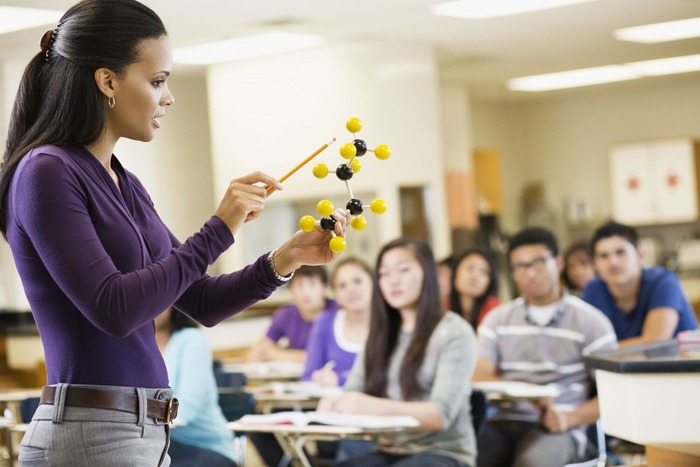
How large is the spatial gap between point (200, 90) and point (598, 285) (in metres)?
5.33

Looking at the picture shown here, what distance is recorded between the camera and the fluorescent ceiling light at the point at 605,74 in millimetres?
11068

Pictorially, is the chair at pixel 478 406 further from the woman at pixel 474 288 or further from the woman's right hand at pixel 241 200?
the woman's right hand at pixel 241 200

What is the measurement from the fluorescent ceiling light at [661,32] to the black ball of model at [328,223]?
7525 mm

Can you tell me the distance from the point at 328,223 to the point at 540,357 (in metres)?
3.19

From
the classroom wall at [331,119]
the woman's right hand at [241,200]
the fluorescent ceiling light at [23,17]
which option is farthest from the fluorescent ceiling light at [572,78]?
the woman's right hand at [241,200]

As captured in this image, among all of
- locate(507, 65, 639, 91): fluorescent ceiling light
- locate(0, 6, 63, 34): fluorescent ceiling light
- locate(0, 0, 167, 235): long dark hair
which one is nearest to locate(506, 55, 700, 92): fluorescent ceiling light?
locate(507, 65, 639, 91): fluorescent ceiling light

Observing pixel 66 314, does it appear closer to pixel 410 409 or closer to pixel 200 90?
pixel 410 409

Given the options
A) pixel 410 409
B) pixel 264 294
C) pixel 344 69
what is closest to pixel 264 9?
pixel 344 69

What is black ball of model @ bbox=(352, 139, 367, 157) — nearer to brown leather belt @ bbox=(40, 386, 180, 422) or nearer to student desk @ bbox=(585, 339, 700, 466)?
brown leather belt @ bbox=(40, 386, 180, 422)

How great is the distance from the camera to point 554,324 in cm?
491

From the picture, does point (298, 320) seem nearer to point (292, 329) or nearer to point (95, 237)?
point (292, 329)

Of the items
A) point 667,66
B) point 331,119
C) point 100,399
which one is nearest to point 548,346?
point 100,399

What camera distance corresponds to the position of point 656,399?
3371mm

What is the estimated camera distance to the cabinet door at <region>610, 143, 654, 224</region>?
12.7m
